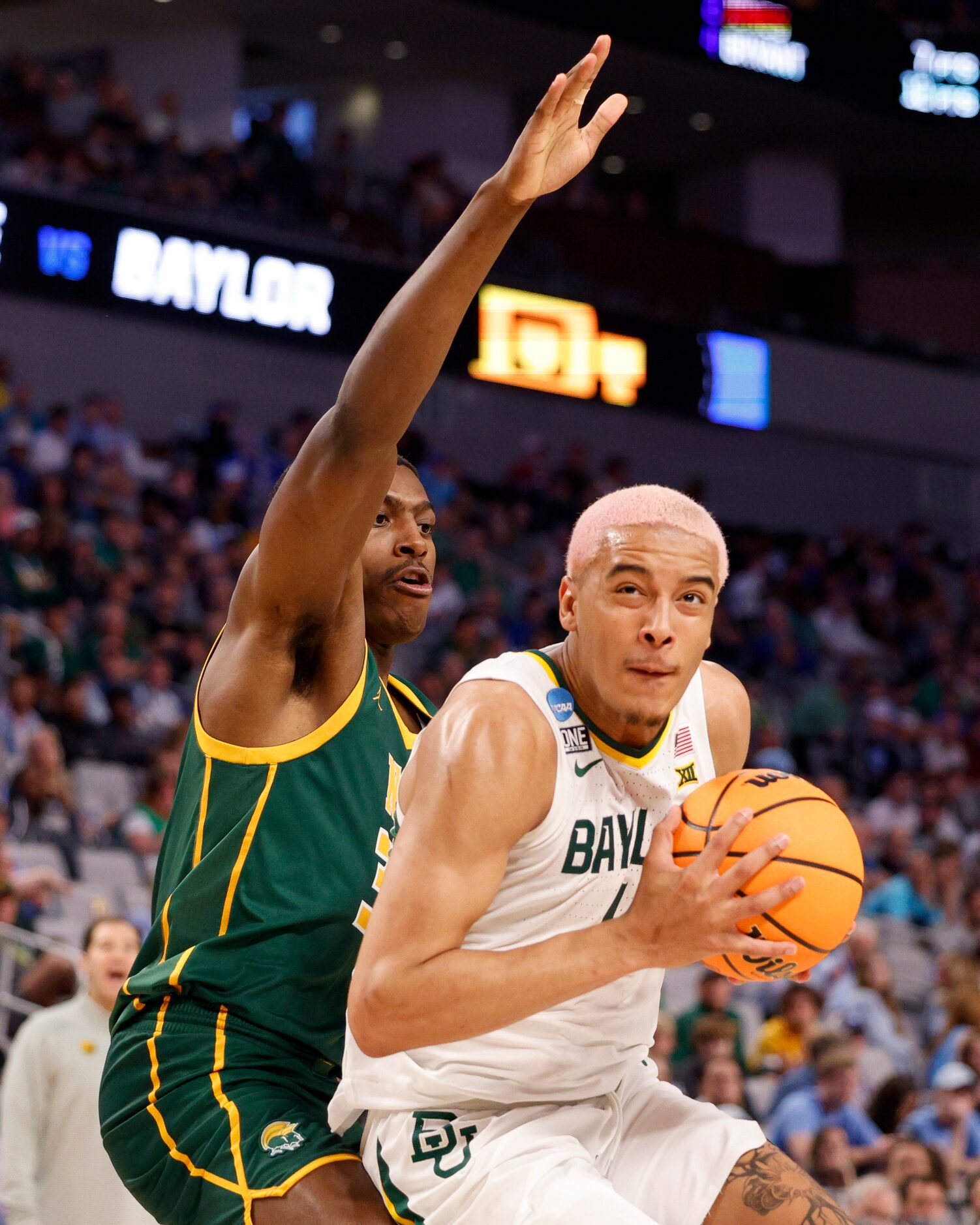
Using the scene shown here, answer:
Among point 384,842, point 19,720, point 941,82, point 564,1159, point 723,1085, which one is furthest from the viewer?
point 941,82

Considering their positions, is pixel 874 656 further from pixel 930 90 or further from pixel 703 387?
pixel 930 90

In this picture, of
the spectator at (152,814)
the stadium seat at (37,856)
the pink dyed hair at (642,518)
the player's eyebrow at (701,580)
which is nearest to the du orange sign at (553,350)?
the spectator at (152,814)

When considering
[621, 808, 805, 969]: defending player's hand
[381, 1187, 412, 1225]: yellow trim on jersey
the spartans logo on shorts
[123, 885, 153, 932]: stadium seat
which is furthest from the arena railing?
[621, 808, 805, 969]: defending player's hand

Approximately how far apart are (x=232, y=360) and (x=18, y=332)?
2.39m

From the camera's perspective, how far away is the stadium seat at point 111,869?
8773mm

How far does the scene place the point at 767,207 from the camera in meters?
23.3

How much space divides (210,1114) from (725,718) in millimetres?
1244

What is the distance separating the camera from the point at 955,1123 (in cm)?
813

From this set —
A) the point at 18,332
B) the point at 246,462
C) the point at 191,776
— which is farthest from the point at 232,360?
the point at 191,776

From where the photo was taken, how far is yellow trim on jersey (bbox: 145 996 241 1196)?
3064 millimetres

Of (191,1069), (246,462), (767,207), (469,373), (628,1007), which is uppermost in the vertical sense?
(767,207)

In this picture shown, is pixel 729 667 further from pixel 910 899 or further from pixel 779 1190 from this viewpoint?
pixel 779 1190

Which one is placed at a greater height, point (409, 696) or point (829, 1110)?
point (409, 696)

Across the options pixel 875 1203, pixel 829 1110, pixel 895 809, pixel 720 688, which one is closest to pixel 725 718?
pixel 720 688
